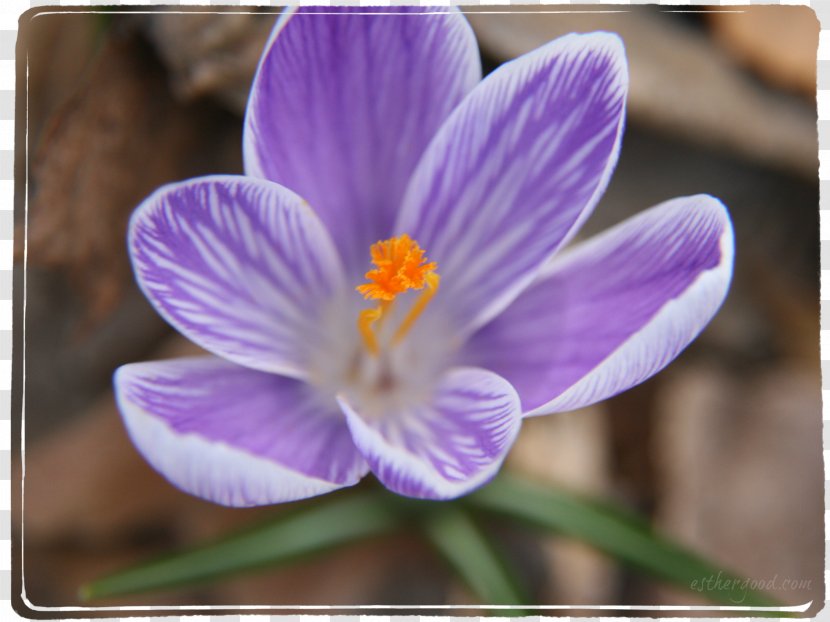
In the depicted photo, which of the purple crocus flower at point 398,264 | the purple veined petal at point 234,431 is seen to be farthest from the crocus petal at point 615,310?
the purple veined petal at point 234,431

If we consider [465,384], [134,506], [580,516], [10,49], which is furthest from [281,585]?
[10,49]

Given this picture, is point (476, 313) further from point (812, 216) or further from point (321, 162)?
point (812, 216)

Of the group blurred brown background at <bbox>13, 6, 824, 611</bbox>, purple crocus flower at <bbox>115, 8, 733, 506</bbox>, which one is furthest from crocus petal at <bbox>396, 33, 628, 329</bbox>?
blurred brown background at <bbox>13, 6, 824, 611</bbox>

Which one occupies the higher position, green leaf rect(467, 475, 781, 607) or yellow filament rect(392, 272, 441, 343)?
yellow filament rect(392, 272, 441, 343)

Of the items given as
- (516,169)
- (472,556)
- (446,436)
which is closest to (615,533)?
(472,556)

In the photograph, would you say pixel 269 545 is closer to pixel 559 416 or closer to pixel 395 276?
pixel 395 276

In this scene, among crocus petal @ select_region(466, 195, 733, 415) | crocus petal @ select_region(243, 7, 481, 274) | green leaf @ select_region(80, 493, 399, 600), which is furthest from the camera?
green leaf @ select_region(80, 493, 399, 600)

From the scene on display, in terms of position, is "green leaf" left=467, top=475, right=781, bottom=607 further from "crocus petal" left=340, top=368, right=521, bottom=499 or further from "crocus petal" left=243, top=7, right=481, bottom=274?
"crocus petal" left=243, top=7, right=481, bottom=274

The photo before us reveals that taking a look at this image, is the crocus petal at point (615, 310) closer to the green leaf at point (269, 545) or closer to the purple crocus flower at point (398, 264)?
the purple crocus flower at point (398, 264)
